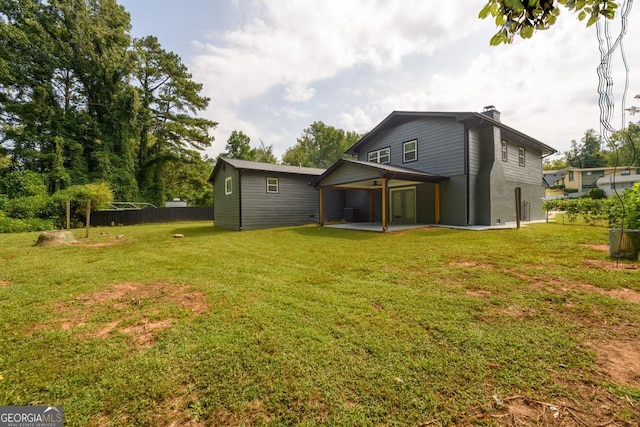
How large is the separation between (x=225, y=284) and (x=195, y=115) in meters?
28.5

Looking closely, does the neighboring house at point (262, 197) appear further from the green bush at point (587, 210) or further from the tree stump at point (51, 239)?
the green bush at point (587, 210)

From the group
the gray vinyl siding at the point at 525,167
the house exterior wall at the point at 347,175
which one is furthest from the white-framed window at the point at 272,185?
the gray vinyl siding at the point at 525,167

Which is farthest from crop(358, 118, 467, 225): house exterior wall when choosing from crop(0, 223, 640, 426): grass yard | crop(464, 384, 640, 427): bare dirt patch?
crop(464, 384, 640, 427): bare dirt patch

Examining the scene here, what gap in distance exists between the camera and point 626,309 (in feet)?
9.84

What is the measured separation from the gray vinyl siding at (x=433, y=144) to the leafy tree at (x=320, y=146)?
33393 millimetres

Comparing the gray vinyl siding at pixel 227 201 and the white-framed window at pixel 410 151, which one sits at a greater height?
the white-framed window at pixel 410 151

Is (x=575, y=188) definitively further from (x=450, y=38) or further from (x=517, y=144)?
(x=450, y=38)

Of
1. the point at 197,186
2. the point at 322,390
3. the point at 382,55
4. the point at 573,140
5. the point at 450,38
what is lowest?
the point at 322,390

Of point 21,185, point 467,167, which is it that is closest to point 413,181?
point 467,167

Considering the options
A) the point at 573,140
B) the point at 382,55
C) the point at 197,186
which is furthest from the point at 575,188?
the point at 197,186

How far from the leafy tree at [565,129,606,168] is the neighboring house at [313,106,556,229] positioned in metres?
57.0

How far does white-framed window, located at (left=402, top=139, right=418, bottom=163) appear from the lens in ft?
43.1

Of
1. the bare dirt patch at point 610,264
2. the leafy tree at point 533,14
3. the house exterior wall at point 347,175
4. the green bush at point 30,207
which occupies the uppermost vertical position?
the house exterior wall at point 347,175

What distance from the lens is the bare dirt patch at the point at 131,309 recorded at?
2812mm
